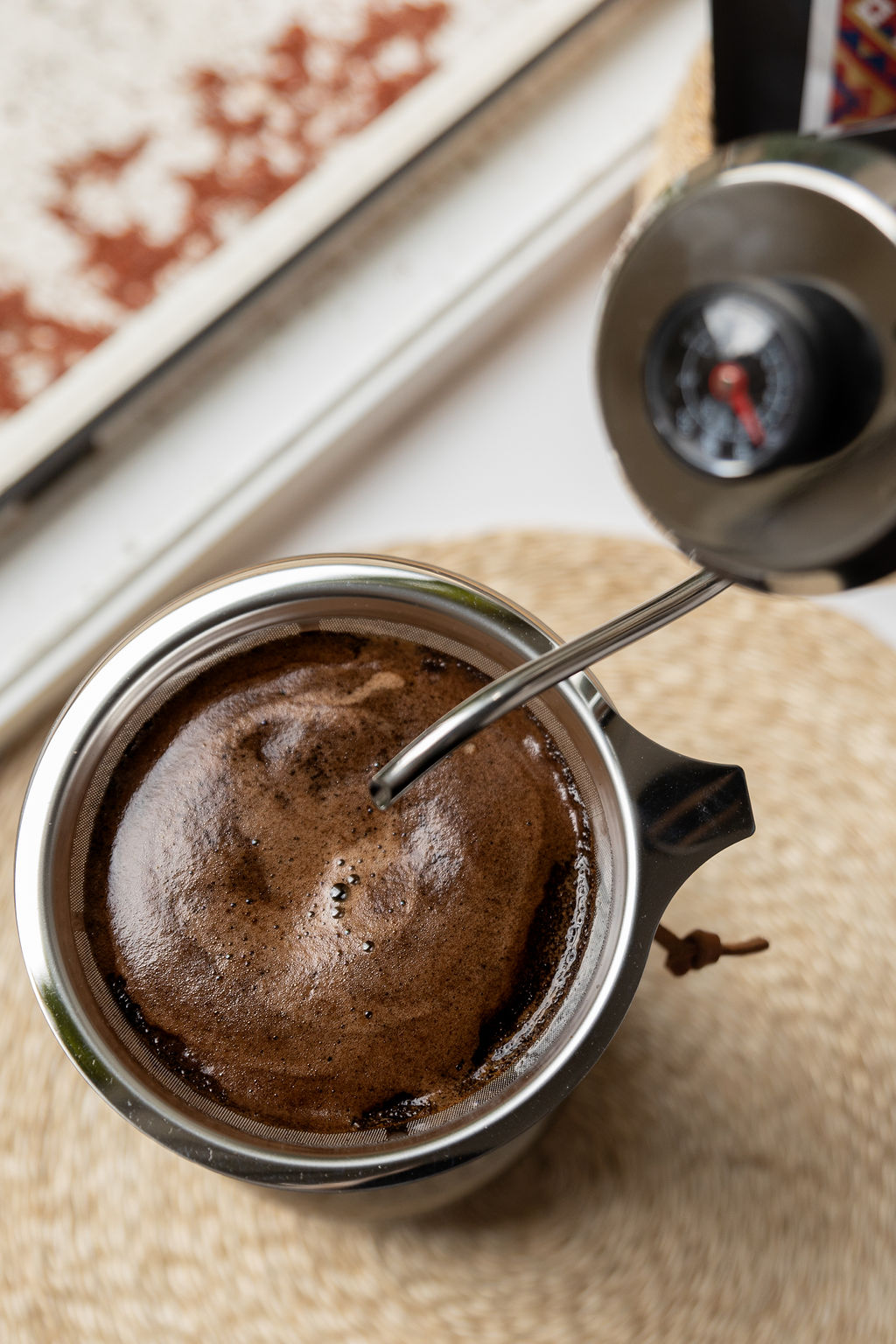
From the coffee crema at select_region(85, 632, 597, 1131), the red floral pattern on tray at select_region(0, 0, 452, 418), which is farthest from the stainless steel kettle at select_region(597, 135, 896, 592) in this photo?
the red floral pattern on tray at select_region(0, 0, 452, 418)

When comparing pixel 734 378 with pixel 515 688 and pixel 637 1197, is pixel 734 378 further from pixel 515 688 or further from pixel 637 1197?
pixel 637 1197

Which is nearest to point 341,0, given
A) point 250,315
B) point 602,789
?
point 250,315

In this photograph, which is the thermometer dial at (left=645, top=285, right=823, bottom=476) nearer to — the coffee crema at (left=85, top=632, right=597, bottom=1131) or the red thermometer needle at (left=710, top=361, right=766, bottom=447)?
the red thermometer needle at (left=710, top=361, right=766, bottom=447)

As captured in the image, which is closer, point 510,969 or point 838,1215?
point 510,969

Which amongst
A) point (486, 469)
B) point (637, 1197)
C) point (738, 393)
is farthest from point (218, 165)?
point (637, 1197)

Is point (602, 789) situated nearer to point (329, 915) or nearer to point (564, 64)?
point (329, 915)

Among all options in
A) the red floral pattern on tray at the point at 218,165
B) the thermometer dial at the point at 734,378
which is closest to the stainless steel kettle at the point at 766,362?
the thermometer dial at the point at 734,378

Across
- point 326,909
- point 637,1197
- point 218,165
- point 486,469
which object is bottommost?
point 637,1197
